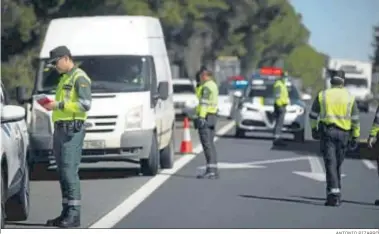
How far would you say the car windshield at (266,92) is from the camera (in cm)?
2990

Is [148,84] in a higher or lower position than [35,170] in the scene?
higher

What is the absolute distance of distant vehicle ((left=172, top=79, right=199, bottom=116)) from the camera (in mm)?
40625

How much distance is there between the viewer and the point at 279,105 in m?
26.5

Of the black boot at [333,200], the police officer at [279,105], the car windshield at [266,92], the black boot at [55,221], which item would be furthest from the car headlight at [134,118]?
the car windshield at [266,92]

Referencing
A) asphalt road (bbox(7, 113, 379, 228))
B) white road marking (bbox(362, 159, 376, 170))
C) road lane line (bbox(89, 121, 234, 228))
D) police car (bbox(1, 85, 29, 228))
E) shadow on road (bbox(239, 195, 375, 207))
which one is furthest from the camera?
white road marking (bbox(362, 159, 376, 170))

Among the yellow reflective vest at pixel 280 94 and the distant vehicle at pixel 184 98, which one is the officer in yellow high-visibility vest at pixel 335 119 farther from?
the distant vehicle at pixel 184 98

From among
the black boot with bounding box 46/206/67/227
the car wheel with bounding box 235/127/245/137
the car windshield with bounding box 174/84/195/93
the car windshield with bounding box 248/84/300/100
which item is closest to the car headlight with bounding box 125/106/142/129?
the black boot with bounding box 46/206/67/227

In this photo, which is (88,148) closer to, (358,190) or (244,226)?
(358,190)

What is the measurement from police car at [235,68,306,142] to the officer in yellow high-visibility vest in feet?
49.4

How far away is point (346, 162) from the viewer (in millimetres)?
21203

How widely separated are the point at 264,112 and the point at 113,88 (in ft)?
42.6

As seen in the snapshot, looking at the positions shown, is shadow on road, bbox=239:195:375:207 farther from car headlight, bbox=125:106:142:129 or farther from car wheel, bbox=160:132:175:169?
car wheel, bbox=160:132:175:169

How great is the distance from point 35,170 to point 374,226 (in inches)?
374

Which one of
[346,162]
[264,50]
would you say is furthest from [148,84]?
[264,50]
